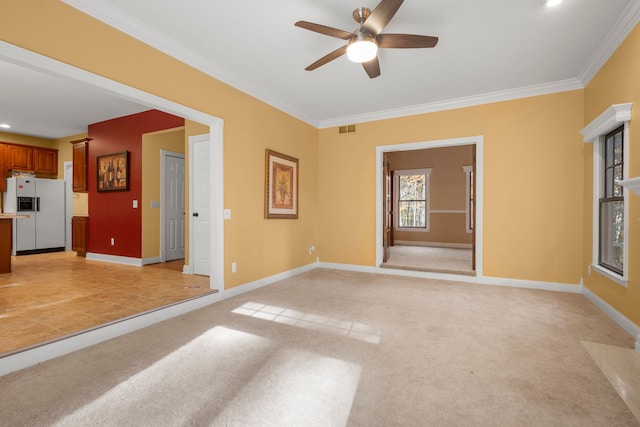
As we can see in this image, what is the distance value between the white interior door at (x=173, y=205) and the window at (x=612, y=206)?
666 centimetres

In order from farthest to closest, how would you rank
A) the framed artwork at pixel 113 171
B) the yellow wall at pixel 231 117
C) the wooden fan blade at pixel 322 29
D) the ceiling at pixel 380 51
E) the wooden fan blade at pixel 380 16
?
the framed artwork at pixel 113 171 < the ceiling at pixel 380 51 < the wooden fan blade at pixel 322 29 < the yellow wall at pixel 231 117 < the wooden fan blade at pixel 380 16

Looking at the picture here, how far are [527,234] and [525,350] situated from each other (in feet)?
8.14

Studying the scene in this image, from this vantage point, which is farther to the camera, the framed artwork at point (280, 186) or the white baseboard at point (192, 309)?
the framed artwork at point (280, 186)

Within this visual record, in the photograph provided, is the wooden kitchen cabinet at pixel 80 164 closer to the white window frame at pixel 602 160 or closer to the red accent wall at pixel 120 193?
the red accent wall at pixel 120 193

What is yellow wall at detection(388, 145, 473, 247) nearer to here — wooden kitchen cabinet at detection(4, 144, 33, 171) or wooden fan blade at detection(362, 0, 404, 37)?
wooden fan blade at detection(362, 0, 404, 37)

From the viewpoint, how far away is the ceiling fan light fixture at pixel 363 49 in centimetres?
247

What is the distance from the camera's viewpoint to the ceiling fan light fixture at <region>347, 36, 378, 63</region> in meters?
2.47

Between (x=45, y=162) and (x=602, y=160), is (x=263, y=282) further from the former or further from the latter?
(x=45, y=162)

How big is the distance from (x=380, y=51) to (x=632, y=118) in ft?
7.98

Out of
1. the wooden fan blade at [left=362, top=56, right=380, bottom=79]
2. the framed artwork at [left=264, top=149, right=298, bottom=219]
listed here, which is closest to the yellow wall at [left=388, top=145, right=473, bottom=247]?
the framed artwork at [left=264, top=149, right=298, bottom=219]

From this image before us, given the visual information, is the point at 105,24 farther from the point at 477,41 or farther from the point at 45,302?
the point at 477,41

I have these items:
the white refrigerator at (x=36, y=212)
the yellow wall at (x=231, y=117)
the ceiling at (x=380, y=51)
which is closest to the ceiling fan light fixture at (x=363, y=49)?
the ceiling at (x=380, y=51)

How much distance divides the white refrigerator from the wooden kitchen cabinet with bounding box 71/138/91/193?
129cm

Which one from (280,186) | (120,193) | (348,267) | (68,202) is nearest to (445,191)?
(348,267)
